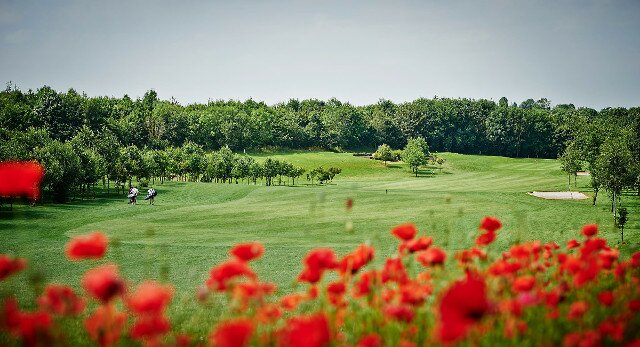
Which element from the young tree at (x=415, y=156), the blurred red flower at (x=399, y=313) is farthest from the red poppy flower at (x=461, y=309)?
the young tree at (x=415, y=156)

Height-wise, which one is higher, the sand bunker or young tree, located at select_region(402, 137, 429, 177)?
young tree, located at select_region(402, 137, 429, 177)

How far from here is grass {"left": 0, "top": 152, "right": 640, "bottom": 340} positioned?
16000mm

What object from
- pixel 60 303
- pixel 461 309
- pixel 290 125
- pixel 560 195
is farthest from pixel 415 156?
pixel 461 309

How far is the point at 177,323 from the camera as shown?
7.43 metres

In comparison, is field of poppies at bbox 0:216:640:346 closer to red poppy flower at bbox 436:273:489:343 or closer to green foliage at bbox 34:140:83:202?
red poppy flower at bbox 436:273:489:343

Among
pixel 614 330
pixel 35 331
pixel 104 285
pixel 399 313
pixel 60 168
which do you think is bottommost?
pixel 60 168

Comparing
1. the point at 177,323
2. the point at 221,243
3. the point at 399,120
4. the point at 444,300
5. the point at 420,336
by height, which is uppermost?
the point at 399,120

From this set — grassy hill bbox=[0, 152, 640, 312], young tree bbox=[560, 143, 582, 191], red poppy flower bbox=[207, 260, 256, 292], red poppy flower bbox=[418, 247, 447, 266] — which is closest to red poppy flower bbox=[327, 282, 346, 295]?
red poppy flower bbox=[418, 247, 447, 266]

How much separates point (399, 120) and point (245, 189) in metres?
78.0

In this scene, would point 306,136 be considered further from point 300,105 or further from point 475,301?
point 475,301

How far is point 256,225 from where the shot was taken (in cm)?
2673

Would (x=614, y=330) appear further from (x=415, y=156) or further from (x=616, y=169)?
(x=415, y=156)

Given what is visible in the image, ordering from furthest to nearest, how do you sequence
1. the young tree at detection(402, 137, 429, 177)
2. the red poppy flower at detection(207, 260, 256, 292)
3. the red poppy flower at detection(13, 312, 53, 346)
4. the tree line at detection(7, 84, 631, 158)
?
1. the tree line at detection(7, 84, 631, 158)
2. the young tree at detection(402, 137, 429, 177)
3. the red poppy flower at detection(207, 260, 256, 292)
4. the red poppy flower at detection(13, 312, 53, 346)

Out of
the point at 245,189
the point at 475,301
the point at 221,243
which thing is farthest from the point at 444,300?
the point at 245,189
